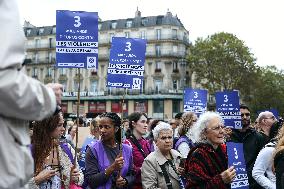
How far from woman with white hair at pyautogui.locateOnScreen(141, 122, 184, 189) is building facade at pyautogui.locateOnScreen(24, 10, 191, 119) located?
2562 inches

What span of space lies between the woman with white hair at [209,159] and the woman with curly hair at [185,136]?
1.60 metres

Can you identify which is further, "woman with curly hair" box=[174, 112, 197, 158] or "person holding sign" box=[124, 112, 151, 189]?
"woman with curly hair" box=[174, 112, 197, 158]

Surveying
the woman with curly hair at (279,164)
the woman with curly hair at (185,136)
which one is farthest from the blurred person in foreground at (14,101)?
the woman with curly hair at (185,136)

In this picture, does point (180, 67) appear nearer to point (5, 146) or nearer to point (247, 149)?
point (247, 149)

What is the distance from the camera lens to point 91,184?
589 cm

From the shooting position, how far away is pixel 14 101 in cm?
211

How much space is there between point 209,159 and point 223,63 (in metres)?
58.3

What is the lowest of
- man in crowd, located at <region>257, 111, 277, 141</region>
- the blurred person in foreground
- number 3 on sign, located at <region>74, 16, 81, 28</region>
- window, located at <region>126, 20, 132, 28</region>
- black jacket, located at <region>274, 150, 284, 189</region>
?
black jacket, located at <region>274, 150, 284, 189</region>

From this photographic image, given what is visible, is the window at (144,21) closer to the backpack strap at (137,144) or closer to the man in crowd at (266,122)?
the man in crowd at (266,122)

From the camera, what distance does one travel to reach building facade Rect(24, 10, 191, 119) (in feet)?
244

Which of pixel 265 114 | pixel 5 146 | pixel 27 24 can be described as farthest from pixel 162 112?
pixel 5 146

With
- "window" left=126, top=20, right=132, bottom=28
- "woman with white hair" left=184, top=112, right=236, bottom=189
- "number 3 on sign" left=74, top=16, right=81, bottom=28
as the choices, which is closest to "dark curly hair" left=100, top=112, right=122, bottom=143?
"woman with white hair" left=184, top=112, right=236, bottom=189

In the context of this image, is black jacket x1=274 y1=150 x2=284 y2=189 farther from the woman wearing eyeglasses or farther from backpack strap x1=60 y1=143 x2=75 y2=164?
backpack strap x1=60 y1=143 x2=75 y2=164

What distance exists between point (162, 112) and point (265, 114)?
2593 inches
